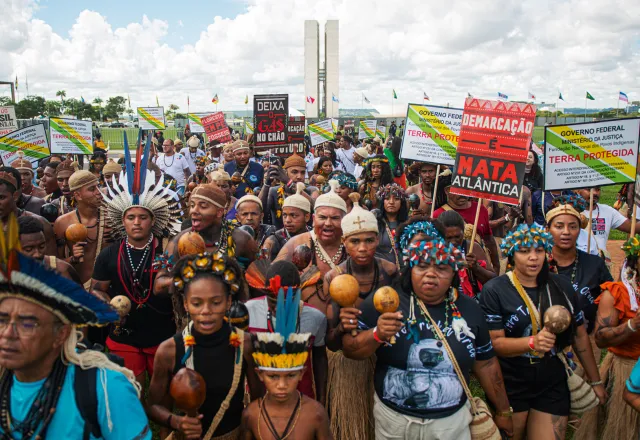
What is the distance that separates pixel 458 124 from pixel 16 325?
6.90 metres

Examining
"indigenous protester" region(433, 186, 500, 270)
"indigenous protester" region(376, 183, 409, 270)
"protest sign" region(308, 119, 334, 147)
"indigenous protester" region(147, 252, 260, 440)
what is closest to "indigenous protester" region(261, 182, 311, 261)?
"indigenous protester" region(376, 183, 409, 270)

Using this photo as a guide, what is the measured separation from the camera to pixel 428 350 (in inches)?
131

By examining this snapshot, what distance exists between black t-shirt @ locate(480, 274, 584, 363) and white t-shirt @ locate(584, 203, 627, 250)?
104 inches

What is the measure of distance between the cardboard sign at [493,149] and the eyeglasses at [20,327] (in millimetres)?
4490

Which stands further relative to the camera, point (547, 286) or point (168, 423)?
point (547, 286)

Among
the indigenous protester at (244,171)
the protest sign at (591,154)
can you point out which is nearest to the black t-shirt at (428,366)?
the protest sign at (591,154)

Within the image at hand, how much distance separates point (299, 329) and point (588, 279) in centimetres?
270

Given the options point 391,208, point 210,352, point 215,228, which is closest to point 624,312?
point 391,208

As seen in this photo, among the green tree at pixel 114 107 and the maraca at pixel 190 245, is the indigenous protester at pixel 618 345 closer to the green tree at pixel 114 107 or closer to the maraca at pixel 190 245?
the maraca at pixel 190 245

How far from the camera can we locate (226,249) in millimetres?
4715

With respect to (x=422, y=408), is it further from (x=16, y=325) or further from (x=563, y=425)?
(x=16, y=325)

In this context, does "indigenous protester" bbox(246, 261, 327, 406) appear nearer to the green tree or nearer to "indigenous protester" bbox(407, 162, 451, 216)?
"indigenous protester" bbox(407, 162, 451, 216)

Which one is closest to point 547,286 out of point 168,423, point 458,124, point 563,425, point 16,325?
point 563,425

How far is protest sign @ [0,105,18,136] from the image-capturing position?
14.3 m
